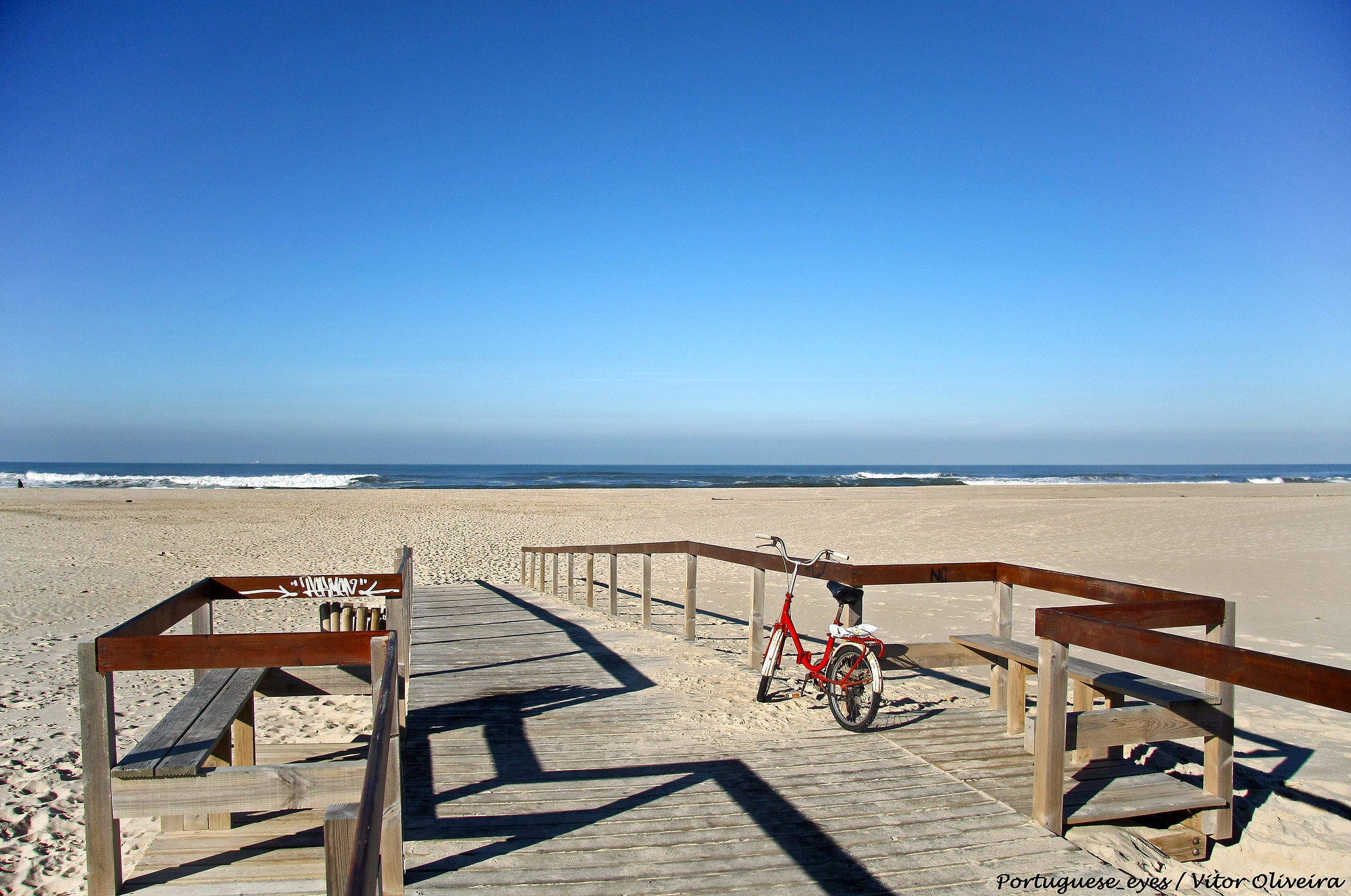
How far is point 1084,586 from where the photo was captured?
15.8ft

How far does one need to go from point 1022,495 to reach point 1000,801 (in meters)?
39.6

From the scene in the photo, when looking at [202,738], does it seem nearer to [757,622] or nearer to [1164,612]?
[757,622]

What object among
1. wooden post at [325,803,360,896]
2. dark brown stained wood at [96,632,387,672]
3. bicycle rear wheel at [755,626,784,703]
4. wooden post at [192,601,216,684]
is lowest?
bicycle rear wheel at [755,626,784,703]

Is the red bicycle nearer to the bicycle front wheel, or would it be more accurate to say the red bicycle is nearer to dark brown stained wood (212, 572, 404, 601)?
the bicycle front wheel

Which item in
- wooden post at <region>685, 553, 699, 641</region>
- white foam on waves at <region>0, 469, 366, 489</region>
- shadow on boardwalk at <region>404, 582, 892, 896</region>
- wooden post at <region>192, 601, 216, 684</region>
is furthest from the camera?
white foam on waves at <region>0, 469, 366, 489</region>

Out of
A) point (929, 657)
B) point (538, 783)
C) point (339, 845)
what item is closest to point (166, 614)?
point (538, 783)

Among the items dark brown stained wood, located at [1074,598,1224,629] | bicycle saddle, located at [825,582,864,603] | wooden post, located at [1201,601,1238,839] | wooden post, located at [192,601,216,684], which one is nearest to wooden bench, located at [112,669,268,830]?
wooden post, located at [192,601,216,684]

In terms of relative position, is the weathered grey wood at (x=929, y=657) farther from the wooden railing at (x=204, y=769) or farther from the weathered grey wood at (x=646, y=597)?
the weathered grey wood at (x=646, y=597)

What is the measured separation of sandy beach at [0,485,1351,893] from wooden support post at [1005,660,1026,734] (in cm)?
112

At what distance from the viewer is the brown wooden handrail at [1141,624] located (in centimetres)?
263

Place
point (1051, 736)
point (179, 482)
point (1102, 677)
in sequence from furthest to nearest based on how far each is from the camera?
1. point (179, 482)
2. point (1102, 677)
3. point (1051, 736)

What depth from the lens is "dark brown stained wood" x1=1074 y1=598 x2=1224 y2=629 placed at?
3.74 metres

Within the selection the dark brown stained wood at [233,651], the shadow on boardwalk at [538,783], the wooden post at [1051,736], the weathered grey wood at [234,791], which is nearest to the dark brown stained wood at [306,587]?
the shadow on boardwalk at [538,783]

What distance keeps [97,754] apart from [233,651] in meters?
0.57
